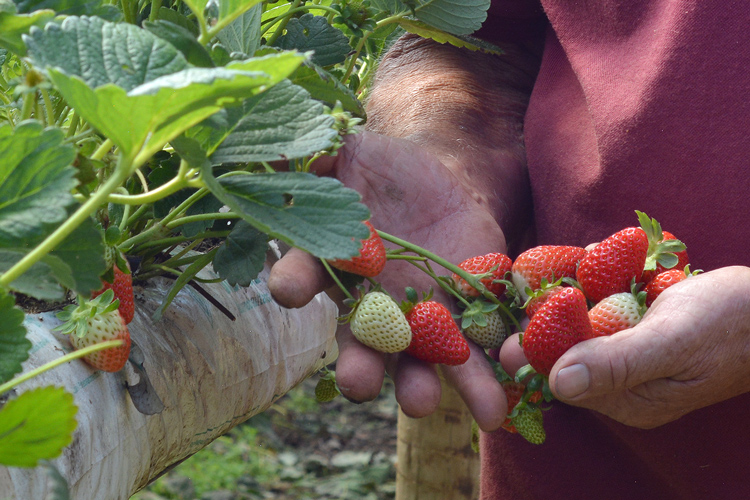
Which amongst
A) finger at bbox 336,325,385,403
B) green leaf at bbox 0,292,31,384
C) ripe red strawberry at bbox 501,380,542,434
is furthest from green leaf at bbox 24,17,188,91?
ripe red strawberry at bbox 501,380,542,434

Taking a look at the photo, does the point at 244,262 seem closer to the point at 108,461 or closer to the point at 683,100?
the point at 108,461

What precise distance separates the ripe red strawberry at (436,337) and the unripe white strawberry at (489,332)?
0.03 m

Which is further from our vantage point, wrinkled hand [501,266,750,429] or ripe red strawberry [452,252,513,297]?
ripe red strawberry [452,252,513,297]

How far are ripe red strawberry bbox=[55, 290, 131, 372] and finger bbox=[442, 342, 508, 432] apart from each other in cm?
28

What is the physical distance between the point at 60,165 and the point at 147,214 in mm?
250

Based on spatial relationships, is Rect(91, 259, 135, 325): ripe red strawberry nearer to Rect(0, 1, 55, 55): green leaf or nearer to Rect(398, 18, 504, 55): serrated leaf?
Rect(0, 1, 55, 55): green leaf

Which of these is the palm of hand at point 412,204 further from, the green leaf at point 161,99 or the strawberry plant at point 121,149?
the green leaf at point 161,99

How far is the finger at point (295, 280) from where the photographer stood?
51cm

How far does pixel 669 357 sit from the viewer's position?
520 mm

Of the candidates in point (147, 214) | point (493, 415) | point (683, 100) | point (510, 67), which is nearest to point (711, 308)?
point (493, 415)

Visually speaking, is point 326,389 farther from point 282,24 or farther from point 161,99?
point 161,99

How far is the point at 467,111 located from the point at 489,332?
48 cm

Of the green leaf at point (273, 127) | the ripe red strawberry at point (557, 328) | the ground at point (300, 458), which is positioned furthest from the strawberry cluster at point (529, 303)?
the ground at point (300, 458)

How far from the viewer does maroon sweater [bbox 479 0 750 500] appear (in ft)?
2.38
